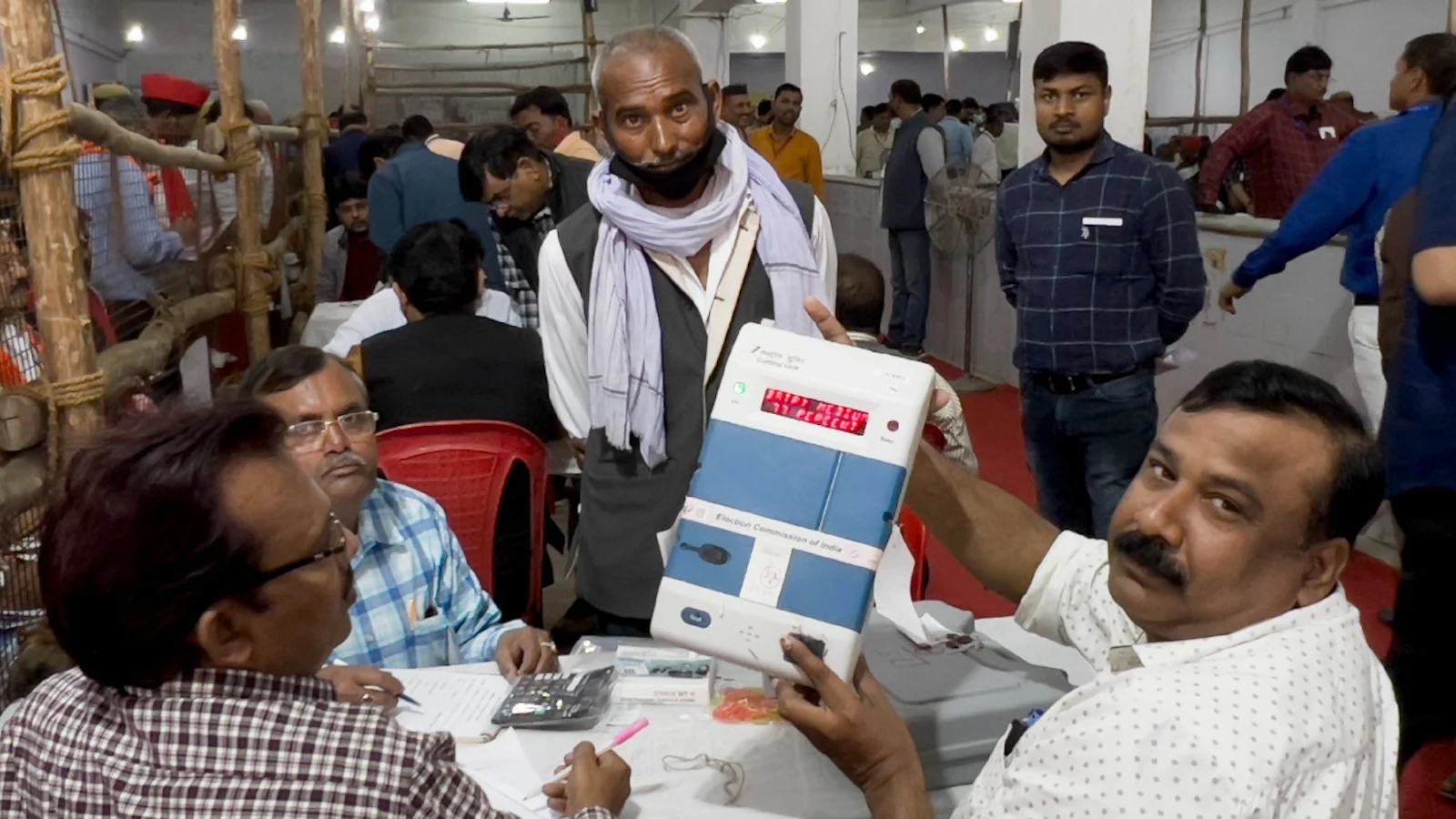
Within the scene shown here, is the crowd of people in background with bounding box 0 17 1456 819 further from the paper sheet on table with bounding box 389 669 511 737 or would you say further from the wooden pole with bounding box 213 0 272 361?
the wooden pole with bounding box 213 0 272 361

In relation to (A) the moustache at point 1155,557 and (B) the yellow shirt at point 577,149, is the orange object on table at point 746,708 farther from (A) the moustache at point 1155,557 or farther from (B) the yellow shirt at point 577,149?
(B) the yellow shirt at point 577,149

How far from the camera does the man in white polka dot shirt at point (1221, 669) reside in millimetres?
1011

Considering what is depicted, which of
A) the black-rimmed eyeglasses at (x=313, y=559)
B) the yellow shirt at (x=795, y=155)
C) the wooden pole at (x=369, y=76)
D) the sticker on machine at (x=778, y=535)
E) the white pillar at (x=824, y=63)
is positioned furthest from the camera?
the wooden pole at (x=369, y=76)

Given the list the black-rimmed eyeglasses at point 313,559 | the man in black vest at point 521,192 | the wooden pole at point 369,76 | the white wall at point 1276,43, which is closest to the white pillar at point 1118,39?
the man in black vest at point 521,192

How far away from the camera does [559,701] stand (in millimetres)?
1683

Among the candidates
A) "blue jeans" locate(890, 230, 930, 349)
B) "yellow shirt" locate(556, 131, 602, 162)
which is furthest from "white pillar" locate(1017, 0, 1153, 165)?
"blue jeans" locate(890, 230, 930, 349)

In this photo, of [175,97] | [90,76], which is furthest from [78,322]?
[90,76]

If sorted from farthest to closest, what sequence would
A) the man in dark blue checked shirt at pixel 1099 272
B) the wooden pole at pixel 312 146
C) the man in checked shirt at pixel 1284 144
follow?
the wooden pole at pixel 312 146
the man in checked shirt at pixel 1284 144
the man in dark blue checked shirt at pixel 1099 272

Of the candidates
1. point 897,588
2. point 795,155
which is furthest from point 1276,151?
point 897,588

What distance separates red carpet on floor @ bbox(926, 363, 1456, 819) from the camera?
277 cm

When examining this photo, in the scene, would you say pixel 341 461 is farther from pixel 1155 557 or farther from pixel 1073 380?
pixel 1073 380

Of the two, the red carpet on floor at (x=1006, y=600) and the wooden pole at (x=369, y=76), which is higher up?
the wooden pole at (x=369, y=76)

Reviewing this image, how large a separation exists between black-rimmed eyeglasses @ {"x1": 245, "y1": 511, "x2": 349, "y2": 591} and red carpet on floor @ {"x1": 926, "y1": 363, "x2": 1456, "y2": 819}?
1021 mm

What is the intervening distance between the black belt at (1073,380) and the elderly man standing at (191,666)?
2.41m
